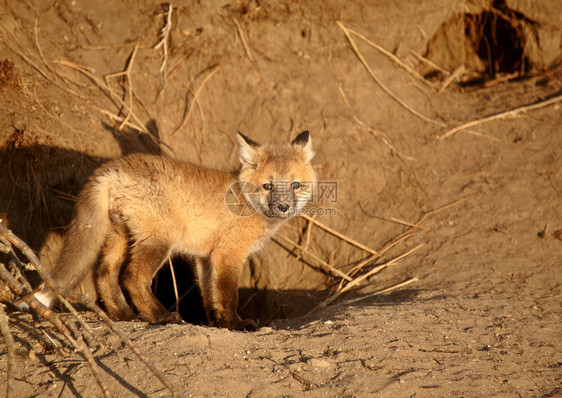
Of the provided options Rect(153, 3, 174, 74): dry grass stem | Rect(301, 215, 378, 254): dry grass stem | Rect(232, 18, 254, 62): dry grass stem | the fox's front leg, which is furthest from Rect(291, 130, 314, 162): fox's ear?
Rect(153, 3, 174, 74): dry grass stem

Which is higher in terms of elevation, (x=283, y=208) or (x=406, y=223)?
(x=283, y=208)

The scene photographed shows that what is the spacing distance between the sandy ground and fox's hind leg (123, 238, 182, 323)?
44 centimetres

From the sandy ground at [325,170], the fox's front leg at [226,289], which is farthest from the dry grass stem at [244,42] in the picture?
the fox's front leg at [226,289]

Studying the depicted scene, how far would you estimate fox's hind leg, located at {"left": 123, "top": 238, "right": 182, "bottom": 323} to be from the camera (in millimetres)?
3883

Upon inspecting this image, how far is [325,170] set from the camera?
5.84 meters

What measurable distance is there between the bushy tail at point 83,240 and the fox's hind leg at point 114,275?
0.28 meters

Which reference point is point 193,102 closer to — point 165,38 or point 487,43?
point 165,38

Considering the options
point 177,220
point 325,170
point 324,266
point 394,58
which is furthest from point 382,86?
point 177,220

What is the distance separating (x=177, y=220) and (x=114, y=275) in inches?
32.6

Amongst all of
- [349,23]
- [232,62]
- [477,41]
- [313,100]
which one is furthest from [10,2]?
[477,41]

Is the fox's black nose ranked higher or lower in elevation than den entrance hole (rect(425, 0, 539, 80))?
lower

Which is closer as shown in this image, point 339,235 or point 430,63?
point 339,235

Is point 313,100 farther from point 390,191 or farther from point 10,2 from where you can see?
point 10,2

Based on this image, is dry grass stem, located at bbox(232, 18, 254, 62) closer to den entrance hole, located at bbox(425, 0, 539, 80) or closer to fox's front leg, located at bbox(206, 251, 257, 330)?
den entrance hole, located at bbox(425, 0, 539, 80)
